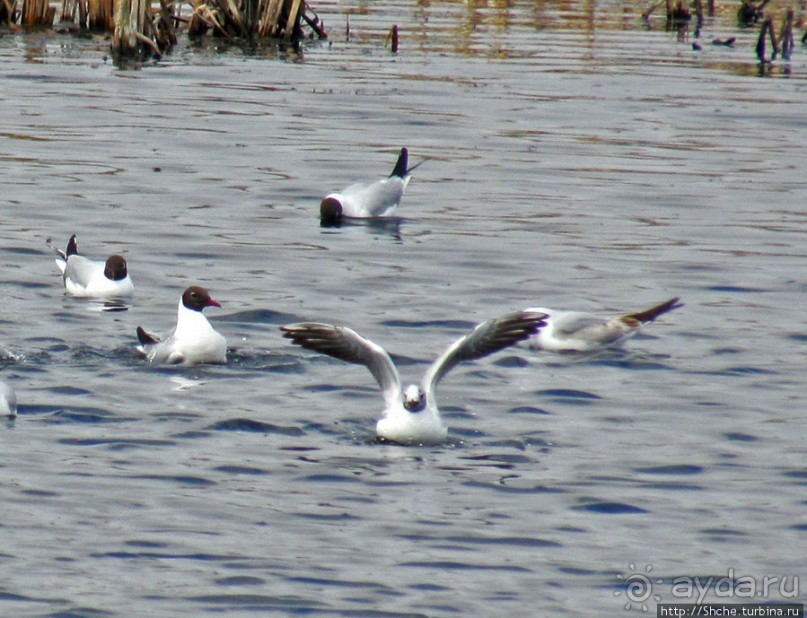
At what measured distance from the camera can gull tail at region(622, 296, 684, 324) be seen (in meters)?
12.2

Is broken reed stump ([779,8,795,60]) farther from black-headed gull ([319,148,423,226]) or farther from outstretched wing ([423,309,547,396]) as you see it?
outstretched wing ([423,309,547,396])

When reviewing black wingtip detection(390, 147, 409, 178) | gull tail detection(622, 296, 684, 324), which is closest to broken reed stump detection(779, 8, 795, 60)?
black wingtip detection(390, 147, 409, 178)

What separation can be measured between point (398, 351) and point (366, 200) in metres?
5.68

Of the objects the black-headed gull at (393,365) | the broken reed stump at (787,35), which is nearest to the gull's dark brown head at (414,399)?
the black-headed gull at (393,365)

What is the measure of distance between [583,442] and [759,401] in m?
1.58

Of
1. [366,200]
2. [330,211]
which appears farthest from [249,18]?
[330,211]

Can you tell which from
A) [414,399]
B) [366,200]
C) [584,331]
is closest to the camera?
[414,399]

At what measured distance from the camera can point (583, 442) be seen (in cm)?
980

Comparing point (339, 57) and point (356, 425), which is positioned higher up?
point (339, 57)

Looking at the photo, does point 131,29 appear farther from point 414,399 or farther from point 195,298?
point 414,399

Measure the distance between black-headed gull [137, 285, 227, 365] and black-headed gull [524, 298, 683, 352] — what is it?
7.74ft

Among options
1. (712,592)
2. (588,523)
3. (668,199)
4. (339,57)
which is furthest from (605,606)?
(339,57)

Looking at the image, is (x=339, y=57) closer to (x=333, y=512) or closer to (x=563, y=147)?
(x=563, y=147)

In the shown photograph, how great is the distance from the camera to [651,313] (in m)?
12.3
